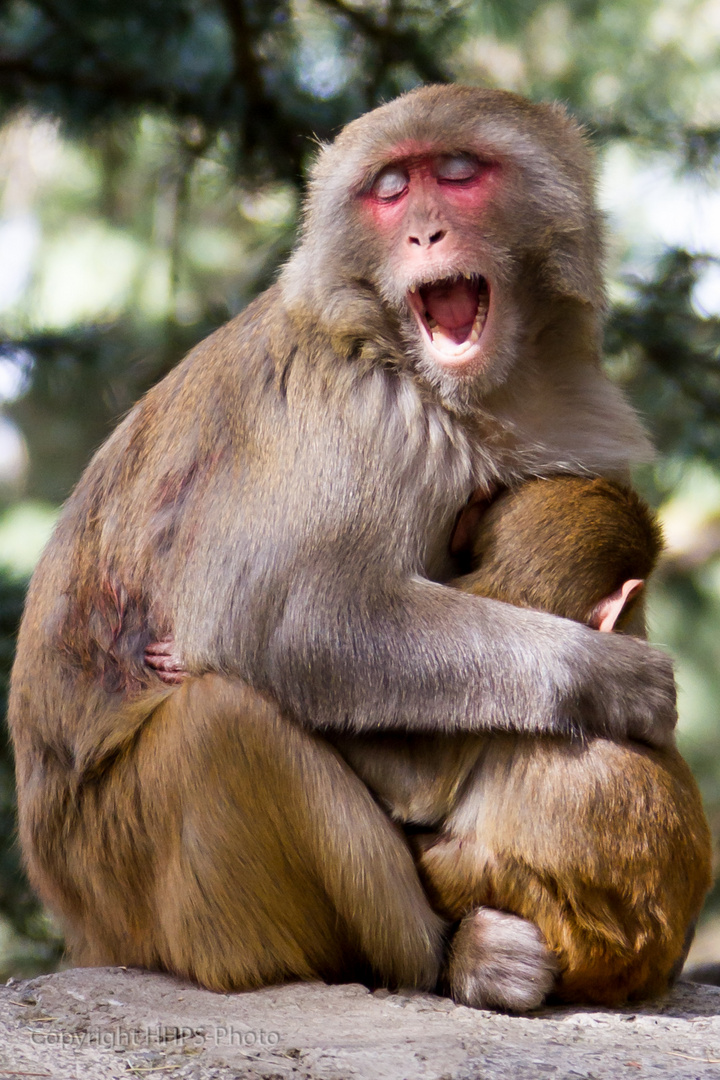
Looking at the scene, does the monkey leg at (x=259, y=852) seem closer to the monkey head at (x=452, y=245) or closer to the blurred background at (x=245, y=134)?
the monkey head at (x=452, y=245)

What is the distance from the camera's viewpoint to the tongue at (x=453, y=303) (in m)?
3.76

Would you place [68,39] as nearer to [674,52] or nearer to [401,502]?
[401,502]

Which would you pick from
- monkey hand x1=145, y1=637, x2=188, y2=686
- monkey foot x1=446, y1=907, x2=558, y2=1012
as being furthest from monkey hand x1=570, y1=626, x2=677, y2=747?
monkey hand x1=145, y1=637, x2=188, y2=686

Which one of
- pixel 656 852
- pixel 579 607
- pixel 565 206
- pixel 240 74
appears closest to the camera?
pixel 656 852

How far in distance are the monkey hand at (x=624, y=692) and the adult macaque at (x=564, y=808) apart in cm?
6

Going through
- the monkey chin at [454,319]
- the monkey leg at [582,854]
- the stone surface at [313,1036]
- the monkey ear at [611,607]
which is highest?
the monkey chin at [454,319]

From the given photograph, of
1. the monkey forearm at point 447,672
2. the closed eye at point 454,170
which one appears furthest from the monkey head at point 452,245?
the monkey forearm at point 447,672

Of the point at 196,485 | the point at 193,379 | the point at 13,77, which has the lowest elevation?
the point at 196,485

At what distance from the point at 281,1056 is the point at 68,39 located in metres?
5.06

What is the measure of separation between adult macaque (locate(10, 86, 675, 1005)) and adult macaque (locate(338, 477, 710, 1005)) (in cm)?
10

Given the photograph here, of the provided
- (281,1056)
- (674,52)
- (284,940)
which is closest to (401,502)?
(284,940)

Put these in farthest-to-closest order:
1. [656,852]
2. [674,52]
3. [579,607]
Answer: [674,52] → [579,607] → [656,852]

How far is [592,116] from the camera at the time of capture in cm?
638

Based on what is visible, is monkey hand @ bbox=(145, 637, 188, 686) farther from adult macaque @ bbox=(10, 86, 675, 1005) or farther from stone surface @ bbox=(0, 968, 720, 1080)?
stone surface @ bbox=(0, 968, 720, 1080)
